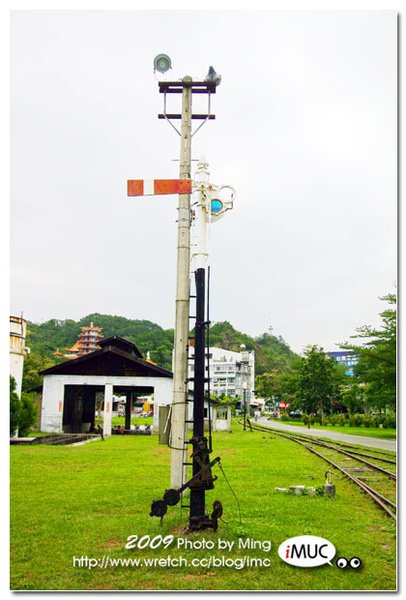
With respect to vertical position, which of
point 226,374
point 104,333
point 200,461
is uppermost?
point 104,333

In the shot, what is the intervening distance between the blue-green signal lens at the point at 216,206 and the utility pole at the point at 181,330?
35 cm

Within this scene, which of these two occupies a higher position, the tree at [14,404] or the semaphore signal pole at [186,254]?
the semaphore signal pole at [186,254]

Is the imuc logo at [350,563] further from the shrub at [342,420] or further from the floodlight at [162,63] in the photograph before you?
the shrub at [342,420]

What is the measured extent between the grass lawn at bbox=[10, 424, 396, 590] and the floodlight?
531 cm

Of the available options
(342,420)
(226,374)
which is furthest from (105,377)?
(226,374)

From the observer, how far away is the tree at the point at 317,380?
84.1 ft

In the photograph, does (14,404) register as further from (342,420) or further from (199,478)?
(342,420)

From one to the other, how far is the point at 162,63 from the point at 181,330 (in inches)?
127

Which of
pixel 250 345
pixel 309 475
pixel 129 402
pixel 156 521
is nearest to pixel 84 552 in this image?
pixel 156 521

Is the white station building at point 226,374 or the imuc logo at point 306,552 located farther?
the white station building at point 226,374

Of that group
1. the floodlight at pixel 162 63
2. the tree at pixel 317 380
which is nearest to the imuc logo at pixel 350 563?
the floodlight at pixel 162 63

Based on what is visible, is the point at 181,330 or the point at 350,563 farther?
the point at 181,330

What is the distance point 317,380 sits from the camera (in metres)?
27.1

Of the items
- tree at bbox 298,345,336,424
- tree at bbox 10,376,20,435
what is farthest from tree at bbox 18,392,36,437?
tree at bbox 298,345,336,424
